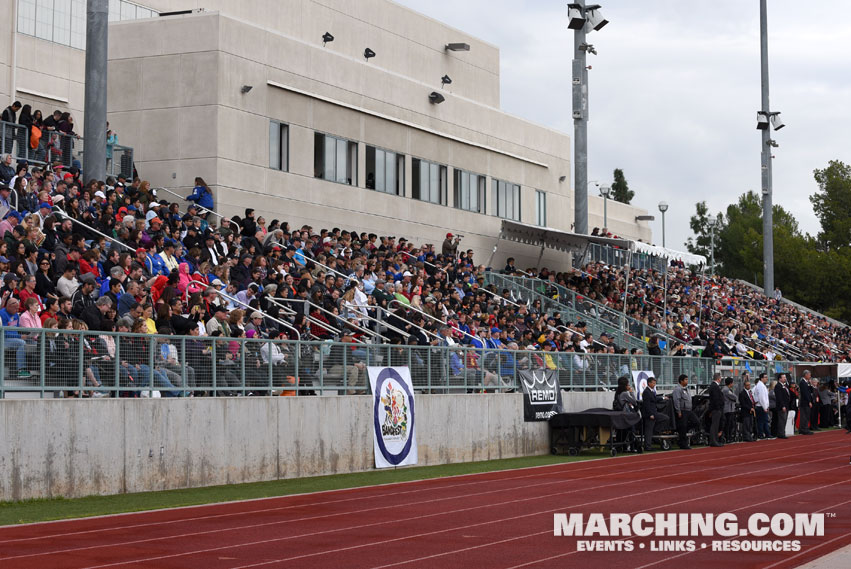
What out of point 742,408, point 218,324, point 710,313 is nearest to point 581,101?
point 710,313

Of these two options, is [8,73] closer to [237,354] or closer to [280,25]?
[280,25]

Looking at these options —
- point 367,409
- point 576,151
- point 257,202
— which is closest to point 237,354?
point 367,409

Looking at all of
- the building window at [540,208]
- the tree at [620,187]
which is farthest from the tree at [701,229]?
the building window at [540,208]

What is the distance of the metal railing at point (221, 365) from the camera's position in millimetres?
16438

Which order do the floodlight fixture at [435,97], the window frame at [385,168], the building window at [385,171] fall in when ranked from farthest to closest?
the floodlight fixture at [435,97]
the building window at [385,171]
the window frame at [385,168]

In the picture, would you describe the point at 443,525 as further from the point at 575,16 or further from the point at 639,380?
the point at 575,16

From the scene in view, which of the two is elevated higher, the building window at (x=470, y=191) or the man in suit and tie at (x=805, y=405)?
the building window at (x=470, y=191)

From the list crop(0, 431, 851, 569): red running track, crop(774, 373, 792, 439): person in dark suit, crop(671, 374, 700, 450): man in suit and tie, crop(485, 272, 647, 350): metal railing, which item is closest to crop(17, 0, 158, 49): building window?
crop(485, 272, 647, 350): metal railing

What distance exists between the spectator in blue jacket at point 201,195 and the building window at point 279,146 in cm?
367

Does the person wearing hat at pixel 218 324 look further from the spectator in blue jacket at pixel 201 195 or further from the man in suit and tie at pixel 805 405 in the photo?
the man in suit and tie at pixel 805 405

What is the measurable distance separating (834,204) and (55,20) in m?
66.3

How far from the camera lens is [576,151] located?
45656 mm

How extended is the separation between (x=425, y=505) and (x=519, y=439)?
11.1 m

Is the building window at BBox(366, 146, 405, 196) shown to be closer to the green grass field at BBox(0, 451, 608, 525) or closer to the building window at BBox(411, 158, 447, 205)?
the building window at BBox(411, 158, 447, 205)
